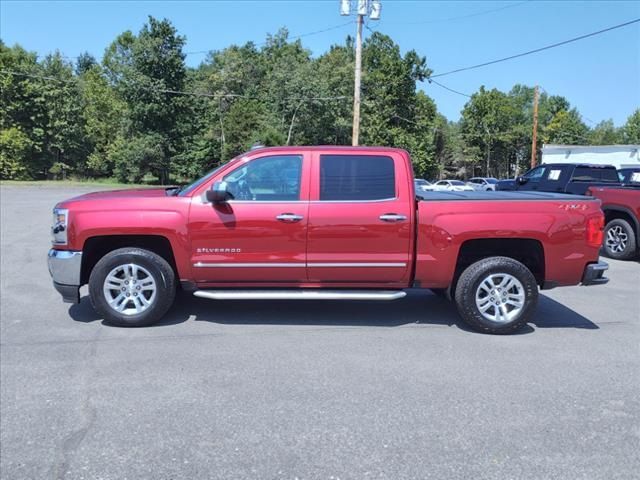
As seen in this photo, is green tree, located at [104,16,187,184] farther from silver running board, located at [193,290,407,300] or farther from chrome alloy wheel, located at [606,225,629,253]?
silver running board, located at [193,290,407,300]

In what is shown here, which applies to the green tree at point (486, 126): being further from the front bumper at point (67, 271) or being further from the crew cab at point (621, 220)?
the front bumper at point (67, 271)

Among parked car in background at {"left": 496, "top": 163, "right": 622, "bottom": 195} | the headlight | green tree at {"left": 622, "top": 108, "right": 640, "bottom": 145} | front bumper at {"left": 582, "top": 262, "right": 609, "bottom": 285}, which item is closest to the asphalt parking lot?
front bumper at {"left": 582, "top": 262, "right": 609, "bottom": 285}

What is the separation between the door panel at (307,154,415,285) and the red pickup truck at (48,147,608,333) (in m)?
0.01

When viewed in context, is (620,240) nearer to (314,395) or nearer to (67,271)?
(314,395)

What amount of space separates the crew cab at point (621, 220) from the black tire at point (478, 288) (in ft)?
20.1

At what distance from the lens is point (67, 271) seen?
5434mm

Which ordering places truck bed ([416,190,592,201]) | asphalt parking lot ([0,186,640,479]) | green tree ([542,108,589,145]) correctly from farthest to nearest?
green tree ([542,108,589,145]) < truck bed ([416,190,592,201]) < asphalt parking lot ([0,186,640,479])

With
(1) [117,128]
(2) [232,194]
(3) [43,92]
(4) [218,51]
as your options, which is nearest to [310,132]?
(1) [117,128]

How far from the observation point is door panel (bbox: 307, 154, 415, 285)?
5.45m

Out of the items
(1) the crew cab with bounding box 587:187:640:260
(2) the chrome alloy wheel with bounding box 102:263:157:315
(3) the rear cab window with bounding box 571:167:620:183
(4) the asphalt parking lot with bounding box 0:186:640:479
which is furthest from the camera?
(3) the rear cab window with bounding box 571:167:620:183

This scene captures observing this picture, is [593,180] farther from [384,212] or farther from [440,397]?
[440,397]

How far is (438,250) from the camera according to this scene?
5.49m

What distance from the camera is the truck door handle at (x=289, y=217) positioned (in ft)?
17.8

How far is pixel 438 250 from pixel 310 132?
4795 centimetres
